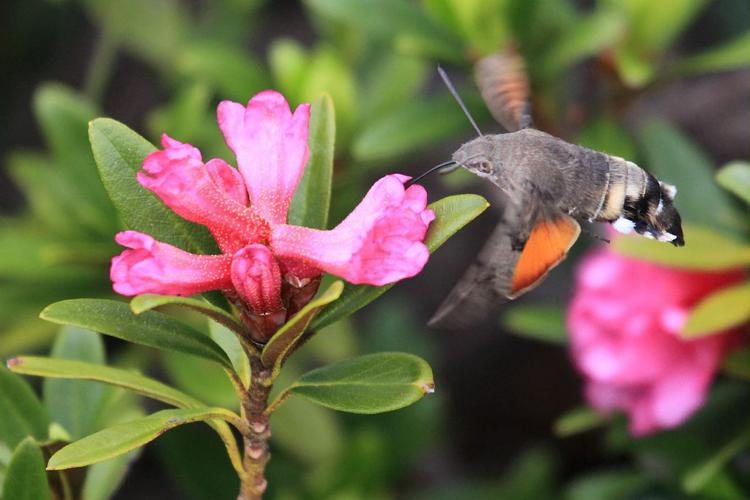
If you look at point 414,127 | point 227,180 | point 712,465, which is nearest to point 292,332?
point 227,180

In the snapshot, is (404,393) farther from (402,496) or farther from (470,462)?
(470,462)

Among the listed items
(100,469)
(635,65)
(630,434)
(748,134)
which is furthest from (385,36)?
(748,134)

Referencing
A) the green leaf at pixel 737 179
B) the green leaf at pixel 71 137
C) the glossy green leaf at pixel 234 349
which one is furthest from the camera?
the green leaf at pixel 71 137

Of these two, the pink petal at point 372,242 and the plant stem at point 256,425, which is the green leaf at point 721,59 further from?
the plant stem at point 256,425

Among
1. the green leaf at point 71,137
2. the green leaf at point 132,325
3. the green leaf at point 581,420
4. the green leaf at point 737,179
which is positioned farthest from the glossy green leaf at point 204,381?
the green leaf at point 737,179

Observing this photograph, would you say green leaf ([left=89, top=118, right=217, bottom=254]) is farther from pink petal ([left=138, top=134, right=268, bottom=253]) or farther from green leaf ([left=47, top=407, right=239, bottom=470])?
green leaf ([left=47, top=407, right=239, bottom=470])

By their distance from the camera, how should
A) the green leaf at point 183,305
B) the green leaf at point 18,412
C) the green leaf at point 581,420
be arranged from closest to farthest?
the green leaf at point 183,305 → the green leaf at point 18,412 → the green leaf at point 581,420

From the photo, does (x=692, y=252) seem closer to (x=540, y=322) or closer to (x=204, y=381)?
(x=540, y=322)
